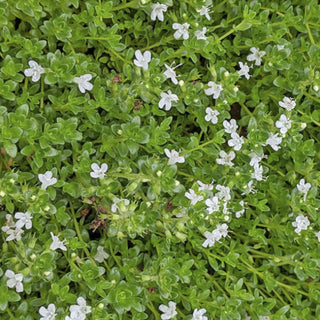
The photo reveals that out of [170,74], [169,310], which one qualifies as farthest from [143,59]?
[169,310]

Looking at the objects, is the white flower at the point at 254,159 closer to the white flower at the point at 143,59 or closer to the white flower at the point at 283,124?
the white flower at the point at 283,124

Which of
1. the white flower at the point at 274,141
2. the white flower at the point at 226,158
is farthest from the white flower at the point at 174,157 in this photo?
the white flower at the point at 274,141

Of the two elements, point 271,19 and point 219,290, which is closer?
point 219,290

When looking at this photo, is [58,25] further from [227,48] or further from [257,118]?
[257,118]

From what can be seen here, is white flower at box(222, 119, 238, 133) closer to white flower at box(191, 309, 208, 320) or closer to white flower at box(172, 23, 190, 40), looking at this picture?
white flower at box(172, 23, 190, 40)

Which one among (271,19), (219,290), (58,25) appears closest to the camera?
(58,25)

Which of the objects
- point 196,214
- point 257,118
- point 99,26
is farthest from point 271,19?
point 196,214

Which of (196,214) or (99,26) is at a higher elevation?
(99,26)
